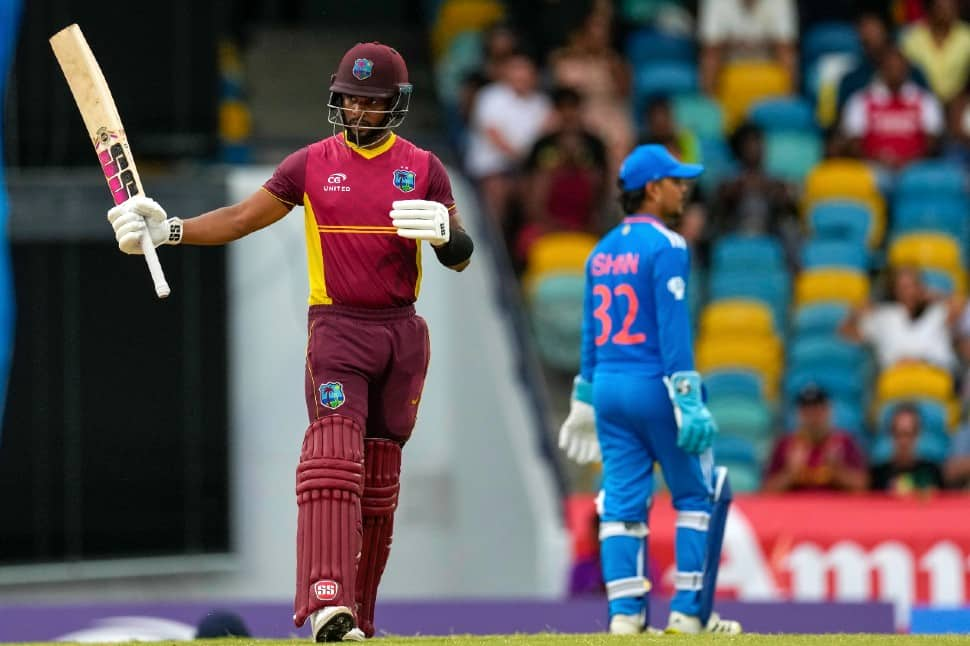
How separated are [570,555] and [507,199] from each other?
3.06 m

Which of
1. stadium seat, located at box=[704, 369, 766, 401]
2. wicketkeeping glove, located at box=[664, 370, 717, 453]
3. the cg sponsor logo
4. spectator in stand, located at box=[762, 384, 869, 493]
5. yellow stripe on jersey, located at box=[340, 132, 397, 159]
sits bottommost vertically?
spectator in stand, located at box=[762, 384, 869, 493]

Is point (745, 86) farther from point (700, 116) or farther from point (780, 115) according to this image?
point (700, 116)

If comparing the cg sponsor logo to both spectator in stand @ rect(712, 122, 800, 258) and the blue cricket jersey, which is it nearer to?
the blue cricket jersey

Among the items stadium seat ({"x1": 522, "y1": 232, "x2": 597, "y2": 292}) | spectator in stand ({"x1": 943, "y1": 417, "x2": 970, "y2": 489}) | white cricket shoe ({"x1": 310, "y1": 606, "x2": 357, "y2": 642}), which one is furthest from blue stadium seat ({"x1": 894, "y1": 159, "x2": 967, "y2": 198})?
white cricket shoe ({"x1": 310, "y1": 606, "x2": 357, "y2": 642})

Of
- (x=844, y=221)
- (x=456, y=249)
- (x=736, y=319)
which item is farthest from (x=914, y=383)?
(x=456, y=249)

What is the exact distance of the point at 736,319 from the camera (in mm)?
15219

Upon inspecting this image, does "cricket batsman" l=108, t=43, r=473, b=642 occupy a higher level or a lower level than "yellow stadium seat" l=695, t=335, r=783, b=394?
higher

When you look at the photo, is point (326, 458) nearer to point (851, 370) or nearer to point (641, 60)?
point (851, 370)

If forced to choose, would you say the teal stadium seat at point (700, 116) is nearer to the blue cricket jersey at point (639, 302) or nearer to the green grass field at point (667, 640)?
the blue cricket jersey at point (639, 302)

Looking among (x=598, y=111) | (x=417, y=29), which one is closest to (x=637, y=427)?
(x=598, y=111)

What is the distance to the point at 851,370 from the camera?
1524 cm

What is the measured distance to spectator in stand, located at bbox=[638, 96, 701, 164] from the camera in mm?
15766

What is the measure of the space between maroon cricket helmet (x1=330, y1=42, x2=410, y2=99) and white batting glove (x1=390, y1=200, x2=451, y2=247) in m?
0.43

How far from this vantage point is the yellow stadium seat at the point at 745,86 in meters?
17.6
